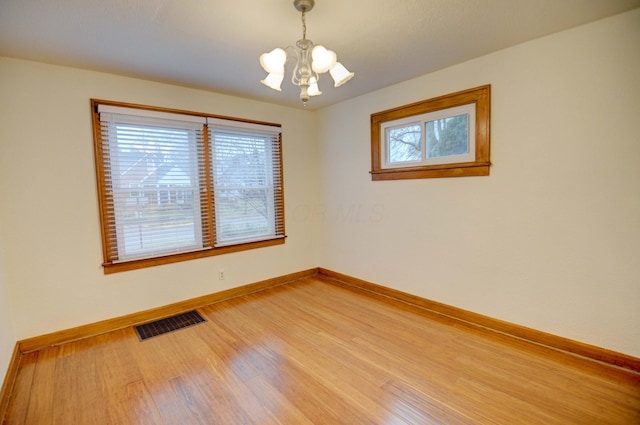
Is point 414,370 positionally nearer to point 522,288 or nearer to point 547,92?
point 522,288

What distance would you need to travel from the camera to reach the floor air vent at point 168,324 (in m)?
2.71

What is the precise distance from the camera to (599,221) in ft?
6.85

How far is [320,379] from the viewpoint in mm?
2016

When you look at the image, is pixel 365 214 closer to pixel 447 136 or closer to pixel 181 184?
pixel 447 136

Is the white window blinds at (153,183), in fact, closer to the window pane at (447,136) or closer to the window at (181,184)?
the window at (181,184)

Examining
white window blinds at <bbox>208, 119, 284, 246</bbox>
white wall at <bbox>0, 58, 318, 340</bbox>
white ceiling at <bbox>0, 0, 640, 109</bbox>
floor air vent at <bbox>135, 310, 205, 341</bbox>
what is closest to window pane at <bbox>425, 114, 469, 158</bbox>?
white ceiling at <bbox>0, 0, 640, 109</bbox>

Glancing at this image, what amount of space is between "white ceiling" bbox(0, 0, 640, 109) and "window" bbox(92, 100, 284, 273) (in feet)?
1.71

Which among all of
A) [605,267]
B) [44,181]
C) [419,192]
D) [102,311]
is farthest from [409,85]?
[102,311]

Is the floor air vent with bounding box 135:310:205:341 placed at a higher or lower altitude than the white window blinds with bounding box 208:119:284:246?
lower

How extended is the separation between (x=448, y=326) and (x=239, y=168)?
9.15ft

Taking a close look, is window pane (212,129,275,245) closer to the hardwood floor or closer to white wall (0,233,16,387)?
the hardwood floor

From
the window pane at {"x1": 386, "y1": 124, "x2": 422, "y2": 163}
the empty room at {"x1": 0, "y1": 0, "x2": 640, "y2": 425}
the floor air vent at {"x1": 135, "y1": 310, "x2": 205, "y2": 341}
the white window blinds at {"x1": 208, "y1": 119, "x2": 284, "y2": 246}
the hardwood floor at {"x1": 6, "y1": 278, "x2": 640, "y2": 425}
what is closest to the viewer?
the hardwood floor at {"x1": 6, "y1": 278, "x2": 640, "y2": 425}

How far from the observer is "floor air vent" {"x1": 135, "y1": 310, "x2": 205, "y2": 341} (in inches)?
107

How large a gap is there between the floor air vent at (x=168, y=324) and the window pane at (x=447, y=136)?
2861 mm
